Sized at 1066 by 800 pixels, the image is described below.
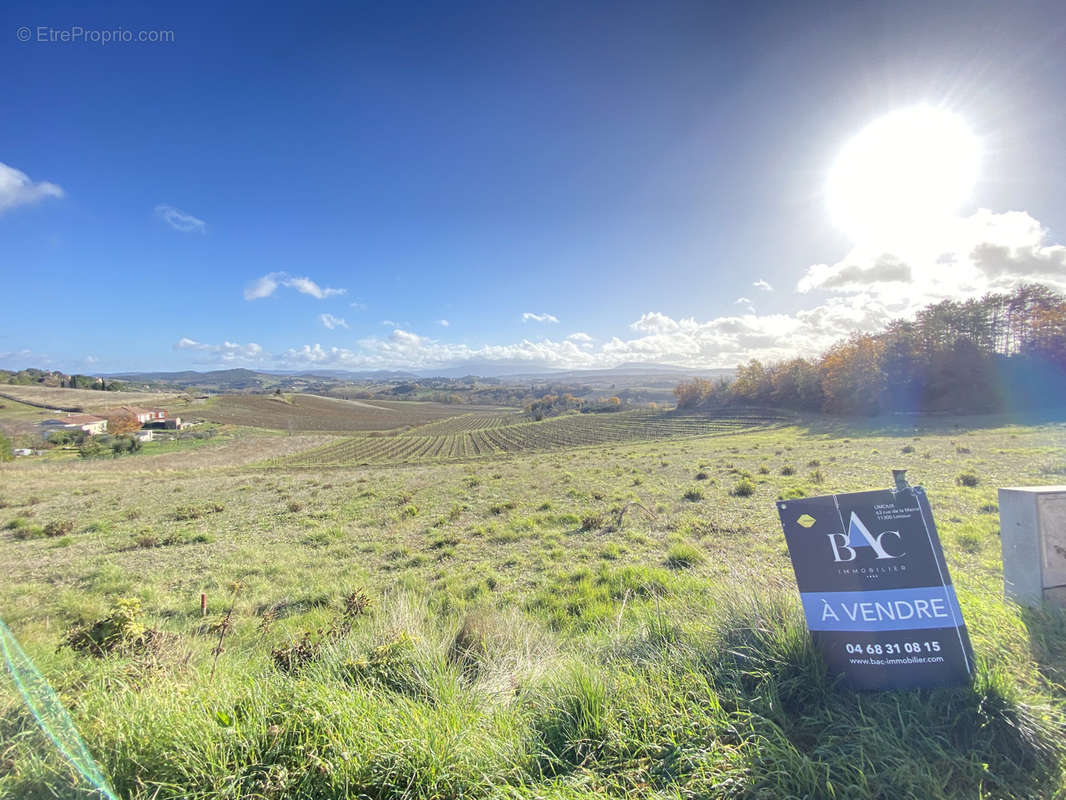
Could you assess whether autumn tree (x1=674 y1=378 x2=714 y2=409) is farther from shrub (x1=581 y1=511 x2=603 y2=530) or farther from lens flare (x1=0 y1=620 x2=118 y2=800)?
lens flare (x1=0 y1=620 x2=118 y2=800)

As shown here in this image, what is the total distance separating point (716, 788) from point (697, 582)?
14.8 feet

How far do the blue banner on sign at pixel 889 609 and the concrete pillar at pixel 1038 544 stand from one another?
124 centimetres

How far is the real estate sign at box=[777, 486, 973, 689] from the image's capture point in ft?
7.23

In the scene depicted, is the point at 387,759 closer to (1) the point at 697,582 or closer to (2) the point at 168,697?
(2) the point at 168,697

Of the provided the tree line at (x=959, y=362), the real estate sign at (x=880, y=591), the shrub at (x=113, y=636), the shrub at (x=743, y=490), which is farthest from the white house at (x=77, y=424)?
the tree line at (x=959, y=362)

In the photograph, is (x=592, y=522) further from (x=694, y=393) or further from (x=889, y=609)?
(x=694, y=393)

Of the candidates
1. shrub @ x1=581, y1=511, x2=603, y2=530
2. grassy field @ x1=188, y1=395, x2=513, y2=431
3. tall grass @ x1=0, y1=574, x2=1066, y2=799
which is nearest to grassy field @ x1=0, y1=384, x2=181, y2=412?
grassy field @ x1=188, y1=395, x2=513, y2=431

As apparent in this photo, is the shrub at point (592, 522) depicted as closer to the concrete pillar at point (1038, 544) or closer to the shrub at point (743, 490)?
the shrub at point (743, 490)

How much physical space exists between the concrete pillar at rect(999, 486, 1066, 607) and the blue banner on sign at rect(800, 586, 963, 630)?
1238 millimetres

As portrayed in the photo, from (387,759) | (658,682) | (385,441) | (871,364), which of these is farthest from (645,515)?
(385,441)

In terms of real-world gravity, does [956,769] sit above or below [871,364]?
below

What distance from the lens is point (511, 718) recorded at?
2.38 meters

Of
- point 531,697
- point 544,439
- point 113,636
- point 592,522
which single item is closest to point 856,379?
point 544,439

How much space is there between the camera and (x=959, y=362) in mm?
46906
